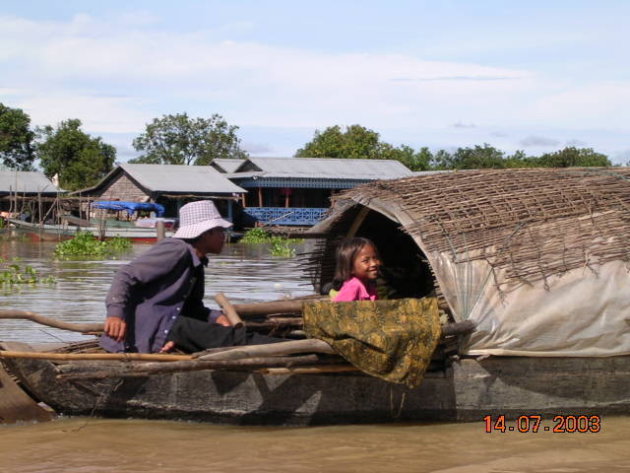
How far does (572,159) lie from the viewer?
37.9 meters

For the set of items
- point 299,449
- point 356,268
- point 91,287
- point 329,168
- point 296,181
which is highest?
point 329,168

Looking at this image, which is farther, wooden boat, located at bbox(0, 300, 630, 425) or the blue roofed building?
the blue roofed building

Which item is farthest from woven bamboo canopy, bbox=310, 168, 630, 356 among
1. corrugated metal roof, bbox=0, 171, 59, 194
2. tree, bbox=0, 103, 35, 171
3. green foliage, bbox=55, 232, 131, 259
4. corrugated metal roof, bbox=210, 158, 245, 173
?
tree, bbox=0, 103, 35, 171

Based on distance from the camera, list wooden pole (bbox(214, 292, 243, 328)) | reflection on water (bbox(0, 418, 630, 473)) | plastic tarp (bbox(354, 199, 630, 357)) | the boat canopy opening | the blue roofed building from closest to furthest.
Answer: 1. reflection on water (bbox(0, 418, 630, 473))
2. plastic tarp (bbox(354, 199, 630, 357))
3. wooden pole (bbox(214, 292, 243, 328))
4. the boat canopy opening
5. the blue roofed building

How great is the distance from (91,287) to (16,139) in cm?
2916

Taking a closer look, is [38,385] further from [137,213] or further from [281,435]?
[137,213]

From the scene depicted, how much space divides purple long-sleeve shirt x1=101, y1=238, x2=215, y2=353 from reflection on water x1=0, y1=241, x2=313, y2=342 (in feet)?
7.41

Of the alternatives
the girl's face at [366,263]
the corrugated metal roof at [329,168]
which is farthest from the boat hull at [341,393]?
the corrugated metal roof at [329,168]

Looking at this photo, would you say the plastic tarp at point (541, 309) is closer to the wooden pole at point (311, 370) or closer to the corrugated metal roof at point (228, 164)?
the wooden pole at point (311, 370)

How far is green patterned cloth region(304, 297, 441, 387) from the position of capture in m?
4.56

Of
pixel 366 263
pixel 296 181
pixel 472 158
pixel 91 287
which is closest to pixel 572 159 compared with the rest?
pixel 472 158

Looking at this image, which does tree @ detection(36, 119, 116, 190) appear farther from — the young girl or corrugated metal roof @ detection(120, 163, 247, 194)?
the young girl

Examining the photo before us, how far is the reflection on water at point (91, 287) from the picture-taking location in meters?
8.47

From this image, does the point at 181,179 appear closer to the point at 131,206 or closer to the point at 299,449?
the point at 131,206
